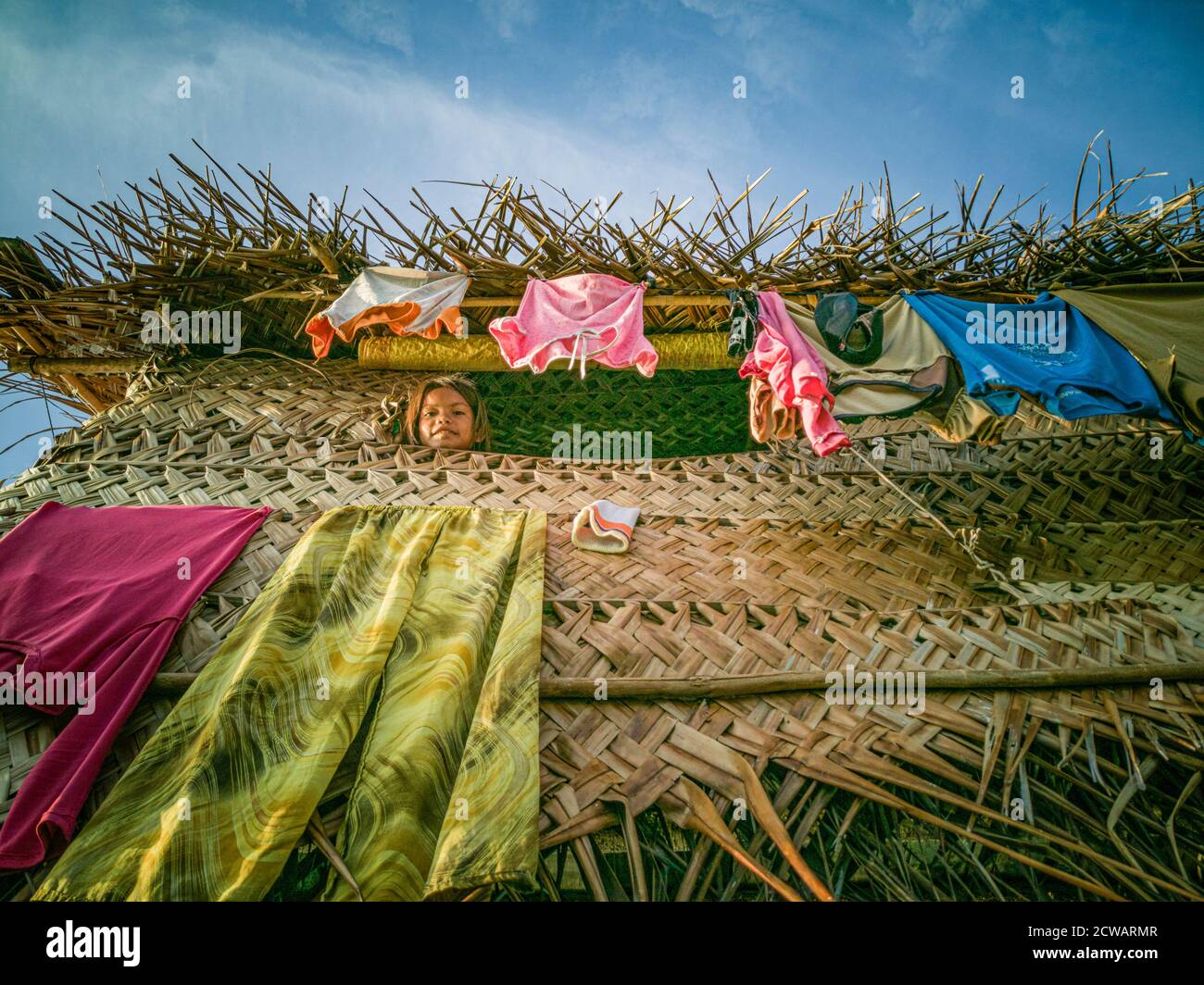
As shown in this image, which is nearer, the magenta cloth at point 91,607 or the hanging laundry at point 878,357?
the magenta cloth at point 91,607

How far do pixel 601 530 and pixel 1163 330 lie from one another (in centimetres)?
338

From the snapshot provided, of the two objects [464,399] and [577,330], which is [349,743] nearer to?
[577,330]

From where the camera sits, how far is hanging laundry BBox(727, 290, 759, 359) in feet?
10.5

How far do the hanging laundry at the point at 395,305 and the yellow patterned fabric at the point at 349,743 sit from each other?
59.2 inches

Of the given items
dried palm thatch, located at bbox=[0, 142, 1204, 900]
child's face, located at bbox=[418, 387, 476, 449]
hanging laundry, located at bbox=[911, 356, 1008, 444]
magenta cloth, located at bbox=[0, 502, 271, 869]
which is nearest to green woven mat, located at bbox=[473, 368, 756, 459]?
dried palm thatch, located at bbox=[0, 142, 1204, 900]

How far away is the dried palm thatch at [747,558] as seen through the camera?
1.74 meters

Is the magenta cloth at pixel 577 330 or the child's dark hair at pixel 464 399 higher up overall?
the magenta cloth at pixel 577 330

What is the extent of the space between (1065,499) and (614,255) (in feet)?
10.6

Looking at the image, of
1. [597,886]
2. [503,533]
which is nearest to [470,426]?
[503,533]

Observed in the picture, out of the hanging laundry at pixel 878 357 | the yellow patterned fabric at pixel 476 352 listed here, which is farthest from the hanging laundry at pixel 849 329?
the yellow patterned fabric at pixel 476 352

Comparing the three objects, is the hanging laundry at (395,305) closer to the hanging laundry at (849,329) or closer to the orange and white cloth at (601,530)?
the orange and white cloth at (601,530)

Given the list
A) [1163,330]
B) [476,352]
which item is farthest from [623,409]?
[1163,330]

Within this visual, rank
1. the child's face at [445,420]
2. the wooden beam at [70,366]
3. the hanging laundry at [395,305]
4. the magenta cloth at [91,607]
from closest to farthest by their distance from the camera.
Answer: the magenta cloth at [91,607] → the hanging laundry at [395,305] → the child's face at [445,420] → the wooden beam at [70,366]
